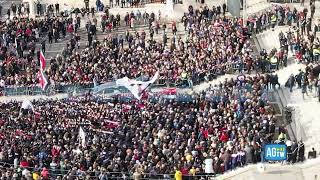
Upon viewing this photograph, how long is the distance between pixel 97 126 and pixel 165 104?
371cm

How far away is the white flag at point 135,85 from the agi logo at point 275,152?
11.1m

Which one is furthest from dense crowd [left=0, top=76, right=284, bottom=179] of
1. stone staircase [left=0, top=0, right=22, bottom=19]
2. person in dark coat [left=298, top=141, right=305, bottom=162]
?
stone staircase [left=0, top=0, right=22, bottom=19]

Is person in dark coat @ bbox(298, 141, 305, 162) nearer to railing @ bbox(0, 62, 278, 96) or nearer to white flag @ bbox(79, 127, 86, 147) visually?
white flag @ bbox(79, 127, 86, 147)

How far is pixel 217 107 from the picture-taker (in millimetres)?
51312

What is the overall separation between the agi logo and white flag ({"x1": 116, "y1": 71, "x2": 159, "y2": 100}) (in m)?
11.1

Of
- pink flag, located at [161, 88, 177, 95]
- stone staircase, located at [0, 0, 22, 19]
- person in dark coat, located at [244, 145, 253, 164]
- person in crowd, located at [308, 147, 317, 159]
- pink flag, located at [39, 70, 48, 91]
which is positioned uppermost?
stone staircase, located at [0, 0, 22, 19]

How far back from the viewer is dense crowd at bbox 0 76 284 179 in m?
45.8

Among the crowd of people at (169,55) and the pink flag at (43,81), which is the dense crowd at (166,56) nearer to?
the crowd of people at (169,55)

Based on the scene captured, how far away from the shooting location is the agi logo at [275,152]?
45.2m

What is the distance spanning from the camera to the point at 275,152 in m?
45.3

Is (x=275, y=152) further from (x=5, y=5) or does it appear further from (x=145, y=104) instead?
(x=5, y=5)

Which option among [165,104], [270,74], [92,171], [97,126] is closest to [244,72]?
[270,74]

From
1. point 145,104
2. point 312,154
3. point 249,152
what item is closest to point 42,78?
point 145,104

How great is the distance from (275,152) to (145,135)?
653cm
